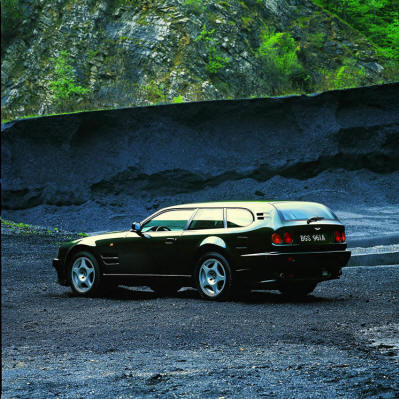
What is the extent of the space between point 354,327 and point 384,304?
220 centimetres

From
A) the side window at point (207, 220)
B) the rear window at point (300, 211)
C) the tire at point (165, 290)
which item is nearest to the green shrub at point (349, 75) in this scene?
the tire at point (165, 290)

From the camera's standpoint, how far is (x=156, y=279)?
35.7 ft

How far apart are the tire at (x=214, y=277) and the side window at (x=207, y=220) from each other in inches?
19.6

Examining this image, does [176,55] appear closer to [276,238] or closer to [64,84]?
[64,84]

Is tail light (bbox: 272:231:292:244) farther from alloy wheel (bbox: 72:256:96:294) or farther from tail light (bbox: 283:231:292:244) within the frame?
alloy wheel (bbox: 72:256:96:294)

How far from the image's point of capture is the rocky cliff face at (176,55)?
93.2ft

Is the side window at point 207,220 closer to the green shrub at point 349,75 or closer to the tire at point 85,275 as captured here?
the tire at point 85,275

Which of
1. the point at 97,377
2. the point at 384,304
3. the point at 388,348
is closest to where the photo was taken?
the point at 97,377

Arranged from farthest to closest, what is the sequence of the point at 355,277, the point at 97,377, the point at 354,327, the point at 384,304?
the point at 355,277 < the point at 384,304 < the point at 354,327 < the point at 97,377

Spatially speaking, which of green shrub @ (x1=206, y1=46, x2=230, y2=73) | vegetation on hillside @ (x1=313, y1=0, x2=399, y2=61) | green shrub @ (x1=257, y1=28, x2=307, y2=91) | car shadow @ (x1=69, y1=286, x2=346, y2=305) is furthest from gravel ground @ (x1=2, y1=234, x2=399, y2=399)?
vegetation on hillside @ (x1=313, y1=0, x2=399, y2=61)

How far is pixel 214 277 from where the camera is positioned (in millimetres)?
10250

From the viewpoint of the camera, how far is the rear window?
10156 millimetres

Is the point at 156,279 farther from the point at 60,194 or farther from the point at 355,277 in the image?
the point at 60,194

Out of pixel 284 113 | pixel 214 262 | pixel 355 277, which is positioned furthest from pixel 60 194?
pixel 214 262
